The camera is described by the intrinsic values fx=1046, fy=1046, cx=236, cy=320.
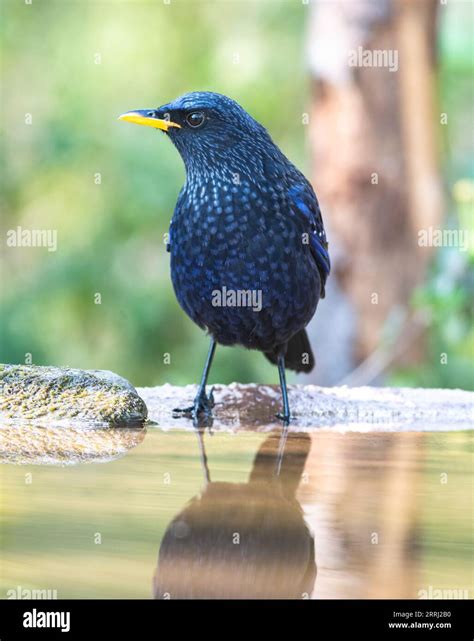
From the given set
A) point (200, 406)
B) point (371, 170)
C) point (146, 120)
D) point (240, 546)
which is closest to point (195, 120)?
point (146, 120)

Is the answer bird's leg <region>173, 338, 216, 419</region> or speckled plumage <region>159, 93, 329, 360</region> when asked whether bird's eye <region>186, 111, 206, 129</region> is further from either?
bird's leg <region>173, 338, 216, 419</region>

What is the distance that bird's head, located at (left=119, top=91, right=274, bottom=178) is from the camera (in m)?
4.77

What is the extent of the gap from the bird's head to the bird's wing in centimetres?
27

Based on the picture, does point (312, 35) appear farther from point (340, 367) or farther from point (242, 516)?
point (242, 516)

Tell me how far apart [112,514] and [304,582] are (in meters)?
0.66

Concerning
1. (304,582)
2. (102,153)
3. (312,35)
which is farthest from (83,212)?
(304,582)

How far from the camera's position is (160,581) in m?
2.20

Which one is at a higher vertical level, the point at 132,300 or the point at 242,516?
the point at 132,300

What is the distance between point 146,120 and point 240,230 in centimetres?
65

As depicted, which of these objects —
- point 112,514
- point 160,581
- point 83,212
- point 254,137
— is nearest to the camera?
point 160,581

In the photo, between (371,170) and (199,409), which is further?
(371,170)

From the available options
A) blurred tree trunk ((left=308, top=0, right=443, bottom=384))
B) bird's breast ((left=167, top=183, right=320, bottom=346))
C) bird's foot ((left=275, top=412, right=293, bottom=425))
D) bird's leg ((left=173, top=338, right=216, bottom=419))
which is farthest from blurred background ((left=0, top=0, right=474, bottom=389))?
bird's leg ((left=173, top=338, right=216, bottom=419))

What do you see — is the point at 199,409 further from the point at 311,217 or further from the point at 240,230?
the point at 311,217

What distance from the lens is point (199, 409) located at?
4.79 meters
